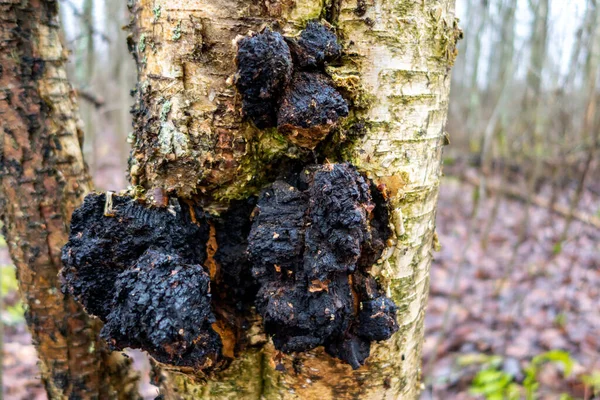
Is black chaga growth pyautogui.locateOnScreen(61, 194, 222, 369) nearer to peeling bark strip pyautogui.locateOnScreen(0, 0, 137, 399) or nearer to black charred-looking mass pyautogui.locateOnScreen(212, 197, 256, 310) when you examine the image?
black charred-looking mass pyautogui.locateOnScreen(212, 197, 256, 310)

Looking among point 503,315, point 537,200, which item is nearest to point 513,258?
point 503,315

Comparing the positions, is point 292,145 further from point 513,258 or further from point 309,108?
point 513,258

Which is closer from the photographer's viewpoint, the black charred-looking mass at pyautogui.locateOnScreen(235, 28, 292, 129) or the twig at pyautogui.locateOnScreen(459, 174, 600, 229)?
the black charred-looking mass at pyautogui.locateOnScreen(235, 28, 292, 129)

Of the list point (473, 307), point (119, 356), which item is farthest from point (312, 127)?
point (473, 307)

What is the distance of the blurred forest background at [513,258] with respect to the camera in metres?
3.38

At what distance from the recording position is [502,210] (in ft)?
26.2

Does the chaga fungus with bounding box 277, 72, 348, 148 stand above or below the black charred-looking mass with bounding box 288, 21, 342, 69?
below

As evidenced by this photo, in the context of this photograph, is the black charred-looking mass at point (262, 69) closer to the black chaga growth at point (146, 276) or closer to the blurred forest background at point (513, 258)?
the black chaga growth at point (146, 276)

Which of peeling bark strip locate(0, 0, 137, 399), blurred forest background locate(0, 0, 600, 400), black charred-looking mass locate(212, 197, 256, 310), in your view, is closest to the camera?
black charred-looking mass locate(212, 197, 256, 310)

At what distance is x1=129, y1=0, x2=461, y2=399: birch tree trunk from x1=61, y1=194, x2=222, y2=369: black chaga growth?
0.26 ft

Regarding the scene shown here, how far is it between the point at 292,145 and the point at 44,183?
86 cm

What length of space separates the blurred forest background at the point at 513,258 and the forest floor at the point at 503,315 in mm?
12

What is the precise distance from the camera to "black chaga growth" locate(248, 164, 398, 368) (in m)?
0.88

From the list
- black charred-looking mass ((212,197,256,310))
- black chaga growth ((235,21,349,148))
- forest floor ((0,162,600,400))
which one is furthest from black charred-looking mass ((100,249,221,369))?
forest floor ((0,162,600,400))
